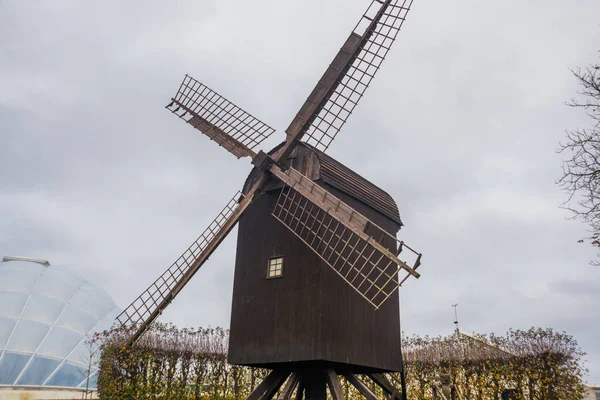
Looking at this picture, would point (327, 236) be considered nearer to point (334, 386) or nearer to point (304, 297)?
point (304, 297)

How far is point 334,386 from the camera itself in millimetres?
12227

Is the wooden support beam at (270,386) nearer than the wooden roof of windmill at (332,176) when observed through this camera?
Yes

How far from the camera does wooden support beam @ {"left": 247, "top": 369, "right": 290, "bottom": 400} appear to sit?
13.2 meters

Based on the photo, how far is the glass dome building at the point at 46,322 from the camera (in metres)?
23.1

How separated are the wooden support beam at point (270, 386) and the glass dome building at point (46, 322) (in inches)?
482

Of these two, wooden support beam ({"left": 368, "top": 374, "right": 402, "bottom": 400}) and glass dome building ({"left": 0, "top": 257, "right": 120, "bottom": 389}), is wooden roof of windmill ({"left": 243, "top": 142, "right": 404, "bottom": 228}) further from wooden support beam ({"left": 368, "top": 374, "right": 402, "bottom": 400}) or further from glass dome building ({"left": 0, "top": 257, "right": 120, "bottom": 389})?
glass dome building ({"left": 0, "top": 257, "right": 120, "bottom": 389})

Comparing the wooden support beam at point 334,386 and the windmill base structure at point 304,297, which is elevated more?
the windmill base structure at point 304,297

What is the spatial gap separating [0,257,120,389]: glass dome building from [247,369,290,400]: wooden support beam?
40.2ft

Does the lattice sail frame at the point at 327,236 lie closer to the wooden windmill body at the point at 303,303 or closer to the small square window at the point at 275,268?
the wooden windmill body at the point at 303,303

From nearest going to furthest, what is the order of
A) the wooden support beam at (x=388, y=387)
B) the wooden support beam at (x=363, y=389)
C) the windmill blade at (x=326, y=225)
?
the windmill blade at (x=326, y=225), the wooden support beam at (x=363, y=389), the wooden support beam at (x=388, y=387)

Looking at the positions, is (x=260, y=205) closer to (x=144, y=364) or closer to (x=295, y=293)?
(x=295, y=293)

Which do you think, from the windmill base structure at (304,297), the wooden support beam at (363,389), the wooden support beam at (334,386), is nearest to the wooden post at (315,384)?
the windmill base structure at (304,297)

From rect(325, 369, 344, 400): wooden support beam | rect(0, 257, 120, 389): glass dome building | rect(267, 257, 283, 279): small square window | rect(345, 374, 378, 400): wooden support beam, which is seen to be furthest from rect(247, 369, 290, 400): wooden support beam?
rect(0, 257, 120, 389): glass dome building

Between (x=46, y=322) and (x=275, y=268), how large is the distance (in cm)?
1728
